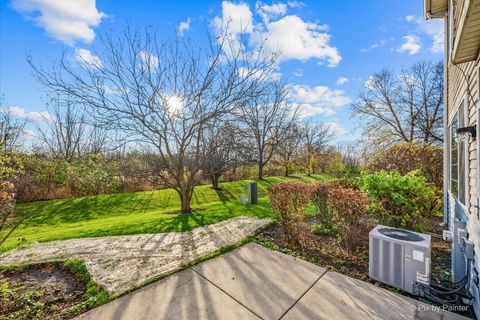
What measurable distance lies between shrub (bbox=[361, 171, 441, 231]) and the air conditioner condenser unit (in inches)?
52.0

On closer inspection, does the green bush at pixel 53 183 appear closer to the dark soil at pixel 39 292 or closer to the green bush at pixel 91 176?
the green bush at pixel 91 176

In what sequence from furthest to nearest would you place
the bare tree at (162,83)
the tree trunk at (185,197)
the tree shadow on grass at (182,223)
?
the tree trunk at (185,197) → the bare tree at (162,83) → the tree shadow on grass at (182,223)

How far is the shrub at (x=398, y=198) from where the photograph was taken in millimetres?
3822

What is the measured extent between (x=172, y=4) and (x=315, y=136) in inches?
1018

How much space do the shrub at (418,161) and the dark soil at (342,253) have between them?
2030 mm

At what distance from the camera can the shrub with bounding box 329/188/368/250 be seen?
330 centimetres

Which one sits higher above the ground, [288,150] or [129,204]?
[288,150]

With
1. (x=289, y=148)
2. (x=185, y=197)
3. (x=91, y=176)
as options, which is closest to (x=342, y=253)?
(x=185, y=197)

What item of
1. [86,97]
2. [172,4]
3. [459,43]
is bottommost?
[459,43]

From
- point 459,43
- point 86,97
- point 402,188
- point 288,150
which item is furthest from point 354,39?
point 288,150

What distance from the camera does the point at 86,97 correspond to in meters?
5.68

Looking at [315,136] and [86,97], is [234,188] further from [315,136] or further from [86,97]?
[315,136]

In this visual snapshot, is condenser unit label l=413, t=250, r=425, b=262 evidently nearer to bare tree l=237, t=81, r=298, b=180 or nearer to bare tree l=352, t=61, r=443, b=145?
bare tree l=352, t=61, r=443, b=145

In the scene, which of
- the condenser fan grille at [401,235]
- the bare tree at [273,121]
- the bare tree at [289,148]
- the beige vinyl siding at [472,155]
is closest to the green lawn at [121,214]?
the condenser fan grille at [401,235]
